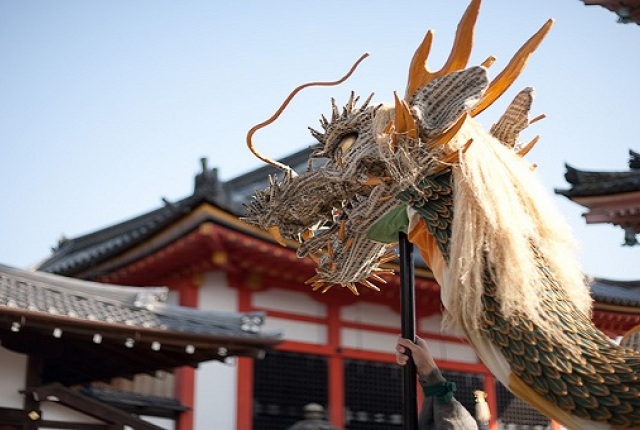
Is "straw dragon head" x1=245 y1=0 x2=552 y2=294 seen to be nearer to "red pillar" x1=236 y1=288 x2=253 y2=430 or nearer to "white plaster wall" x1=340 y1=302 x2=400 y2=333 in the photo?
"red pillar" x1=236 y1=288 x2=253 y2=430

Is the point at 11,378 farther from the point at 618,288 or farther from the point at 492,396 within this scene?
the point at 618,288

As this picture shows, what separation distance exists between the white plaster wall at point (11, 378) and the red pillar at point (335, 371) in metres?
4.02

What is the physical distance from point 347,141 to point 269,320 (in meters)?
7.70

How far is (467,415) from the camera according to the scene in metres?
2.40

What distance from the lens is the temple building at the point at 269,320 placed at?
31.0ft

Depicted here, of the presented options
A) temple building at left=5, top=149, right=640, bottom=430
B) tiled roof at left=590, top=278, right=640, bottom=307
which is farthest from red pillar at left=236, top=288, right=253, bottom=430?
tiled roof at left=590, top=278, right=640, bottom=307

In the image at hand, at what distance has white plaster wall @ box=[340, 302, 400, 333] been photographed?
36.0 ft

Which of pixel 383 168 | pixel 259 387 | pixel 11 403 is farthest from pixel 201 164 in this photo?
pixel 383 168

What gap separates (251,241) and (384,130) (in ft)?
23.1

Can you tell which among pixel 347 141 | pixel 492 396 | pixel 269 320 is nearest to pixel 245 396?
pixel 269 320

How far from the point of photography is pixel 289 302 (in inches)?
414

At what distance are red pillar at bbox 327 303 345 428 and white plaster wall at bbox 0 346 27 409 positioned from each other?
4020mm

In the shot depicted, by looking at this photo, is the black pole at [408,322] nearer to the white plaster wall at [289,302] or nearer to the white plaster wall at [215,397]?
the white plaster wall at [215,397]

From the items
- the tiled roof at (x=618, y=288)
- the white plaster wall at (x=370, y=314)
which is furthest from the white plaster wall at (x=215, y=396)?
the tiled roof at (x=618, y=288)
